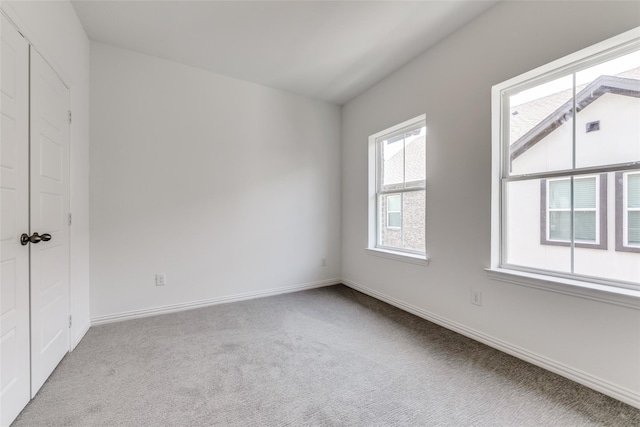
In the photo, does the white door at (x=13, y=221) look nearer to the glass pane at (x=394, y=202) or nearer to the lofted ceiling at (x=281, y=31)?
the lofted ceiling at (x=281, y=31)

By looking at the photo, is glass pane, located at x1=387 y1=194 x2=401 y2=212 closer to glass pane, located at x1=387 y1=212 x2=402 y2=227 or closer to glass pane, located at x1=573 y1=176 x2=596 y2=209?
glass pane, located at x1=387 y1=212 x2=402 y2=227

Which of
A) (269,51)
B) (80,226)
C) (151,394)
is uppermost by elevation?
(269,51)

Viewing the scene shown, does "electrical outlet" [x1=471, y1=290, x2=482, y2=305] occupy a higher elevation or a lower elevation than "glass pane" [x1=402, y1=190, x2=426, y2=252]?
lower

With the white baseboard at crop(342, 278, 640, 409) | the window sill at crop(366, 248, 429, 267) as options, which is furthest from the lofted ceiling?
the white baseboard at crop(342, 278, 640, 409)

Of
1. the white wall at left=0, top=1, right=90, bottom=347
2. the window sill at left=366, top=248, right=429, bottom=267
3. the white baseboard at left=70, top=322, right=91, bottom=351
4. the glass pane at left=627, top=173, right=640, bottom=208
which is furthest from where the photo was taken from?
the window sill at left=366, top=248, right=429, bottom=267

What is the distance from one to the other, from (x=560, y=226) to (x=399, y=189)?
1.52 m

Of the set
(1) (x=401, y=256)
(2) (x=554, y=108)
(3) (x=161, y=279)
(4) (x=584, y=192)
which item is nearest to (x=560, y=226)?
(4) (x=584, y=192)

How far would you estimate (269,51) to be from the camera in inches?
104

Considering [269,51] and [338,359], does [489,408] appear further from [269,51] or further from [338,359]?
[269,51]

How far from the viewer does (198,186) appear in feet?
9.66

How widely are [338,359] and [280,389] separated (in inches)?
19.8

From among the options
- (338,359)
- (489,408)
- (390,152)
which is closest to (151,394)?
(338,359)

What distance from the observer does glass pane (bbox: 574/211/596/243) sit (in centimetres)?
170

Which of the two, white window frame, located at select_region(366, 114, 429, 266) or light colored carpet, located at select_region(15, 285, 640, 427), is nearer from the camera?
light colored carpet, located at select_region(15, 285, 640, 427)
